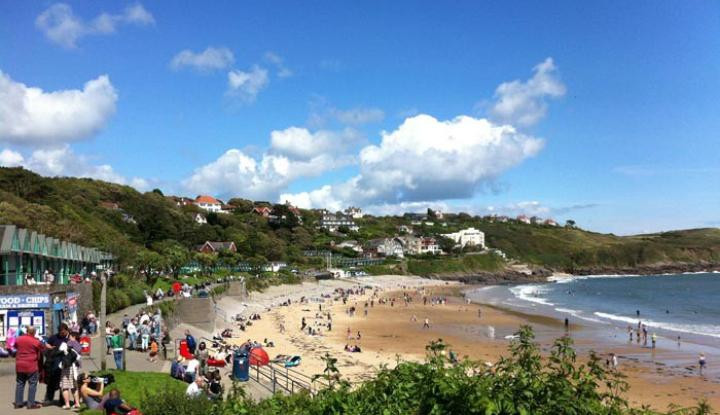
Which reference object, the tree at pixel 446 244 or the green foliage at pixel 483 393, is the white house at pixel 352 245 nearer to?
the tree at pixel 446 244

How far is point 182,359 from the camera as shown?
51.9 feet

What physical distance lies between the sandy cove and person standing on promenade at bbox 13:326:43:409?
1129cm

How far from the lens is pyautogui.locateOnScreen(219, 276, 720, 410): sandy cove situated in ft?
79.7

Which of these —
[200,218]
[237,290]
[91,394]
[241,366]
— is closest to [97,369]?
[241,366]

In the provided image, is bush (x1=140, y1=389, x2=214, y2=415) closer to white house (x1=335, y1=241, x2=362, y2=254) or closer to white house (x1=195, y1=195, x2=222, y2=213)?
white house (x1=335, y1=241, x2=362, y2=254)

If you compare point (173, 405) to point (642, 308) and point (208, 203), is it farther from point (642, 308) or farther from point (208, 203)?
point (208, 203)

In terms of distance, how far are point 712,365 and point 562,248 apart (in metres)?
155

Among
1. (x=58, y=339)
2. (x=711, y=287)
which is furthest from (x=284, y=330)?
(x=711, y=287)

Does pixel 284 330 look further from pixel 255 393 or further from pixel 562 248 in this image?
pixel 562 248

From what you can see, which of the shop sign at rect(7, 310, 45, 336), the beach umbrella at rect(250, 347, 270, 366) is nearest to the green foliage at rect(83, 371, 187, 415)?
the beach umbrella at rect(250, 347, 270, 366)

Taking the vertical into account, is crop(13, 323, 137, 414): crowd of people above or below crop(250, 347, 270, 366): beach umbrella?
above

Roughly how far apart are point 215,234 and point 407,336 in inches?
2875

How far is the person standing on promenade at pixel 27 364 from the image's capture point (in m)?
10.1

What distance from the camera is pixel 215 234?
106 metres
